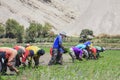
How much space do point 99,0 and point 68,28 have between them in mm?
20725

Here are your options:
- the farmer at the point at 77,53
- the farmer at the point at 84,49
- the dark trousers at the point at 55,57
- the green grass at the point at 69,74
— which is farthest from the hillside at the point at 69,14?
the green grass at the point at 69,74

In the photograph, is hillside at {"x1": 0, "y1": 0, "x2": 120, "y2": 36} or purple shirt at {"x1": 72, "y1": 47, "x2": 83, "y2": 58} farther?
hillside at {"x1": 0, "y1": 0, "x2": 120, "y2": 36}

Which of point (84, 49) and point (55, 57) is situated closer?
point (55, 57)

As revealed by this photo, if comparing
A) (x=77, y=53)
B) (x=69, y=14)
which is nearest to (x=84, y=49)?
(x=77, y=53)

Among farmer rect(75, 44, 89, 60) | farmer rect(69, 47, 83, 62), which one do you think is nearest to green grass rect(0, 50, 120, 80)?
farmer rect(69, 47, 83, 62)

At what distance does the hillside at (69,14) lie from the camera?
119m

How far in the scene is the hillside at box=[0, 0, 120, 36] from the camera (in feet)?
391

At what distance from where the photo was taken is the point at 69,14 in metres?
133

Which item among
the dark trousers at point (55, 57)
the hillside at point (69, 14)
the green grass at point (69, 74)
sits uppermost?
the hillside at point (69, 14)

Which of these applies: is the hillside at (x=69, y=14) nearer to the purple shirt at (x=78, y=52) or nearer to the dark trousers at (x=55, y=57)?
the purple shirt at (x=78, y=52)

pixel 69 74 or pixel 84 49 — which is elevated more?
pixel 84 49

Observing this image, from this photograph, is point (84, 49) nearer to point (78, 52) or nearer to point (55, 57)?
point (78, 52)

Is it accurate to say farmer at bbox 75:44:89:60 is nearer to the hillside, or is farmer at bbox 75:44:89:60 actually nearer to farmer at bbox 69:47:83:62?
farmer at bbox 69:47:83:62

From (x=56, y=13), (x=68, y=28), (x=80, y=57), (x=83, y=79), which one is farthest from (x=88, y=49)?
(x=56, y=13)
